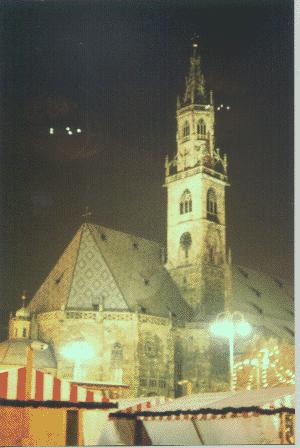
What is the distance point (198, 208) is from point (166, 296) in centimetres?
671

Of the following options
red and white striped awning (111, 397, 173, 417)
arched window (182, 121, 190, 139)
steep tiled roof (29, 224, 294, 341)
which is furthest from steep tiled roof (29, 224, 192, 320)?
red and white striped awning (111, 397, 173, 417)

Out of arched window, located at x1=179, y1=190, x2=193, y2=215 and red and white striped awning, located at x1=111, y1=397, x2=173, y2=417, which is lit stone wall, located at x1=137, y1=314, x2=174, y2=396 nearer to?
arched window, located at x1=179, y1=190, x2=193, y2=215

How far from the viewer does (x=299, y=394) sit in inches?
443

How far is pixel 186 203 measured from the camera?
150 feet

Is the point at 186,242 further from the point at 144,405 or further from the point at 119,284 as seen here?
the point at 144,405

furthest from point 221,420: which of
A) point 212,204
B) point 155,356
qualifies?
point 212,204

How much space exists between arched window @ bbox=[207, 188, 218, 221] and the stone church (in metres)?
0.07

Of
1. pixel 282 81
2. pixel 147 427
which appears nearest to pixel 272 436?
pixel 147 427

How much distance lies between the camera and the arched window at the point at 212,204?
1793 inches

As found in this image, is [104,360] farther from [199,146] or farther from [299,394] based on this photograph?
[299,394]

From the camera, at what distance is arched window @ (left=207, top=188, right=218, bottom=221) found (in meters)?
45.5

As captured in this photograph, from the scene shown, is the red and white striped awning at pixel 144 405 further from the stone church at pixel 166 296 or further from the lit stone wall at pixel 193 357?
the lit stone wall at pixel 193 357

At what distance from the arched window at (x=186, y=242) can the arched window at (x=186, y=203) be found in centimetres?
174

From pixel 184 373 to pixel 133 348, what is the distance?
4841mm
